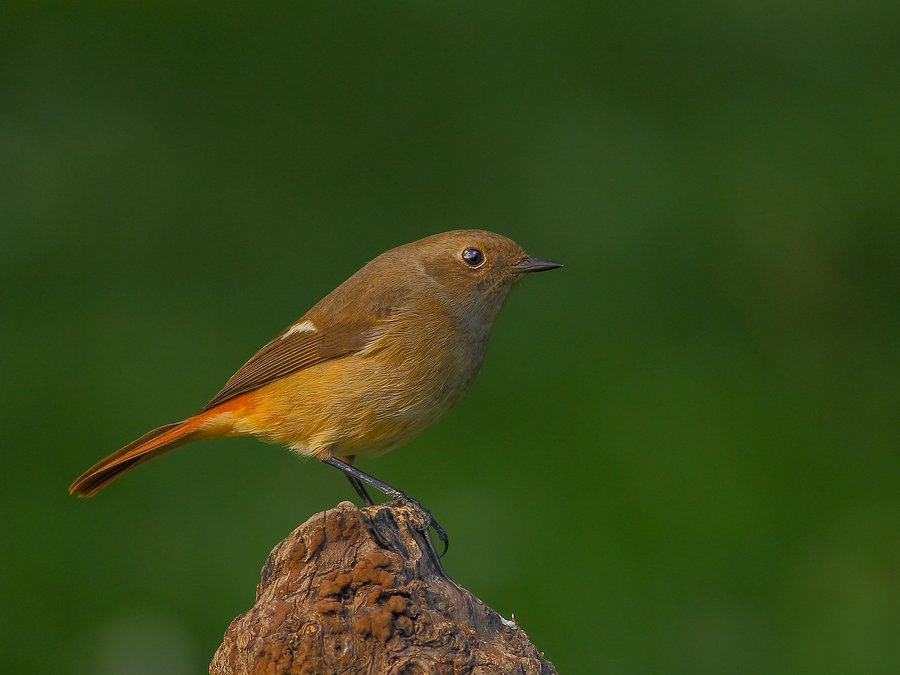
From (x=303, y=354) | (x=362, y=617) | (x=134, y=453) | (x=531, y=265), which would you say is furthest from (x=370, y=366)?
(x=362, y=617)

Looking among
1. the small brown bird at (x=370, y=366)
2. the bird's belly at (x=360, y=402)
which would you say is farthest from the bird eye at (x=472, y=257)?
the bird's belly at (x=360, y=402)

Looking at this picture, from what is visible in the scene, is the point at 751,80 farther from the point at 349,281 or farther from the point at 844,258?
the point at 349,281

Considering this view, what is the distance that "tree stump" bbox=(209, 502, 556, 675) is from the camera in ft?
10.0

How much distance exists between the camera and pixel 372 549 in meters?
3.24

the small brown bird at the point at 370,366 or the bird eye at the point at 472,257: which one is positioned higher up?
the bird eye at the point at 472,257

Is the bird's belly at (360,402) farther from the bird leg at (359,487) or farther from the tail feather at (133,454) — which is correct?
the tail feather at (133,454)

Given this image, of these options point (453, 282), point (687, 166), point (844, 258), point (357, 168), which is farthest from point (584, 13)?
point (453, 282)

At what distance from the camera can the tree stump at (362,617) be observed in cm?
305

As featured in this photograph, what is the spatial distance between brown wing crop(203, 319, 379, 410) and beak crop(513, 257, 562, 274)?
74cm

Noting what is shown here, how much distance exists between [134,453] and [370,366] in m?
1.05

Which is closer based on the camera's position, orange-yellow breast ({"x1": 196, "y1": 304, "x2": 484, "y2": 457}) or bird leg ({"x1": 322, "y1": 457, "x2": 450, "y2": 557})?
bird leg ({"x1": 322, "y1": 457, "x2": 450, "y2": 557})

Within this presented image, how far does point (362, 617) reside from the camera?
3109mm

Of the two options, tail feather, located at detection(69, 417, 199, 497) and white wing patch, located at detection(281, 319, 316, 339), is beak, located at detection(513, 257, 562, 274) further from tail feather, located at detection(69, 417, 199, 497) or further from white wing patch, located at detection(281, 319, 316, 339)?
tail feather, located at detection(69, 417, 199, 497)

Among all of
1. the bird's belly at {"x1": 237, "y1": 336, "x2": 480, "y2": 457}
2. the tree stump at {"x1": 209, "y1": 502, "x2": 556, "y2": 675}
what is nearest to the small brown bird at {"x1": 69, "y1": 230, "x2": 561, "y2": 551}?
the bird's belly at {"x1": 237, "y1": 336, "x2": 480, "y2": 457}
